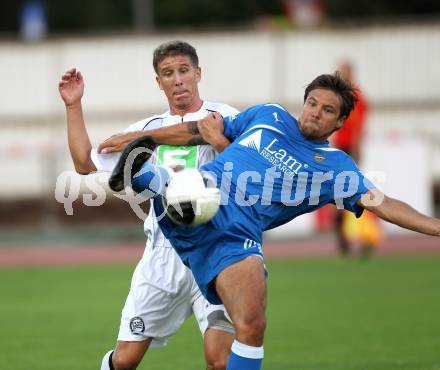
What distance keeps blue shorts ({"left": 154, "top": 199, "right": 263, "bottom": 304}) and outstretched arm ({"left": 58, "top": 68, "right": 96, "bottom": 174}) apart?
0.72 m

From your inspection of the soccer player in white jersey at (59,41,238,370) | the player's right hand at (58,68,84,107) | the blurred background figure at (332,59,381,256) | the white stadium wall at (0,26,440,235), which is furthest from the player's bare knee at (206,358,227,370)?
the white stadium wall at (0,26,440,235)

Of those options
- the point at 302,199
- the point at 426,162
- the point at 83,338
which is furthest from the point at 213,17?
the point at 302,199

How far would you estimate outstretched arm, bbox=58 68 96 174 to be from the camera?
6.61m

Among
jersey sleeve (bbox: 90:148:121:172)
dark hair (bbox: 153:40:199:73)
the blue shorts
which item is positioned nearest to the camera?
the blue shorts

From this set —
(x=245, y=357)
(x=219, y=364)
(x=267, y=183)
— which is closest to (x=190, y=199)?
(x=267, y=183)

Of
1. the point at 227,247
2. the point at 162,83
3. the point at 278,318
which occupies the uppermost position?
the point at 162,83

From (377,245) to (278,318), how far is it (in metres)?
7.27

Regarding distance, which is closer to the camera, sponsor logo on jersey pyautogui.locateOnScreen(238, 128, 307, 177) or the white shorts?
sponsor logo on jersey pyautogui.locateOnScreen(238, 128, 307, 177)

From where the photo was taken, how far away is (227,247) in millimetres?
6051

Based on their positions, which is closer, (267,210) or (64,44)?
(267,210)

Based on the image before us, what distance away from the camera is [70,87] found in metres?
A: 6.72

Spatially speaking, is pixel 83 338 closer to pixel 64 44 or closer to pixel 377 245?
pixel 377 245

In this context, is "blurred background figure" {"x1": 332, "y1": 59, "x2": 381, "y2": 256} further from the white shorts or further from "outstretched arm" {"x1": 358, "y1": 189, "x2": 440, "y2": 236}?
"outstretched arm" {"x1": 358, "y1": 189, "x2": 440, "y2": 236}

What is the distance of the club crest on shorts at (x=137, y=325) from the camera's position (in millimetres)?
6914
